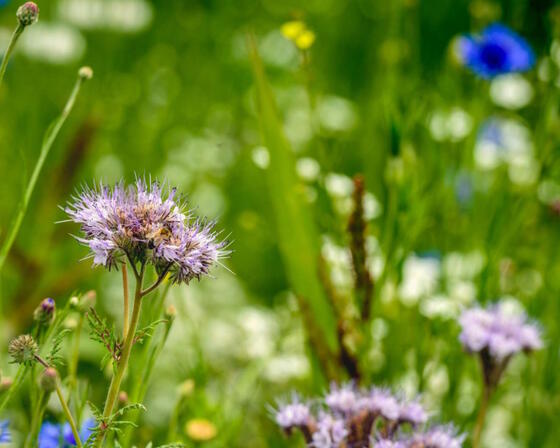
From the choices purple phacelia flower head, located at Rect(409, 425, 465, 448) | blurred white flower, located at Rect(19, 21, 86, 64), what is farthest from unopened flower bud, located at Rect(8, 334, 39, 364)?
blurred white flower, located at Rect(19, 21, 86, 64)

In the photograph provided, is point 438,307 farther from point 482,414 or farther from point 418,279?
point 482,414

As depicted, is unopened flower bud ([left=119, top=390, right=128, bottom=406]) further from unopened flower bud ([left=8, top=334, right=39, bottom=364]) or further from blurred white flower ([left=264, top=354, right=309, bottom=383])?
blurred white flower ([left=264, top=354, right=309, bottom=383])

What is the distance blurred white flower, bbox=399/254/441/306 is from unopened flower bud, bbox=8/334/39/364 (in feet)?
3.21

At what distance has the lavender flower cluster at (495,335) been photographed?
1039 millimetres

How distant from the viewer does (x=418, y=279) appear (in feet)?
5.43

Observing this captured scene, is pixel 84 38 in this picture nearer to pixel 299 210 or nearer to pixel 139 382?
pixel 299 210

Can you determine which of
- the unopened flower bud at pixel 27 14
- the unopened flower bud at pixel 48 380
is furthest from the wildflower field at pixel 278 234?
the unopened flower bud at pixel 27 14

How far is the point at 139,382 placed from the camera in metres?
0.92

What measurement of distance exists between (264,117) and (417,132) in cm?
40

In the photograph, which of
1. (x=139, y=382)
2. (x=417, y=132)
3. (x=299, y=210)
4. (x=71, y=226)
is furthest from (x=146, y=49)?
(x=139, y=382)

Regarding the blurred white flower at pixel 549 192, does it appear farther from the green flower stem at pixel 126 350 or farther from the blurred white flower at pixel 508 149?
the green flower stem at pixel 126 350

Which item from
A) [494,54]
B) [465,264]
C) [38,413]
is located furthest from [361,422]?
[494,54]

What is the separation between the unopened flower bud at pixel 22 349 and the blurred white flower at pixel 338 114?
214 centimetres

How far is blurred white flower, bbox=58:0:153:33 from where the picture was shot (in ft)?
9.22
